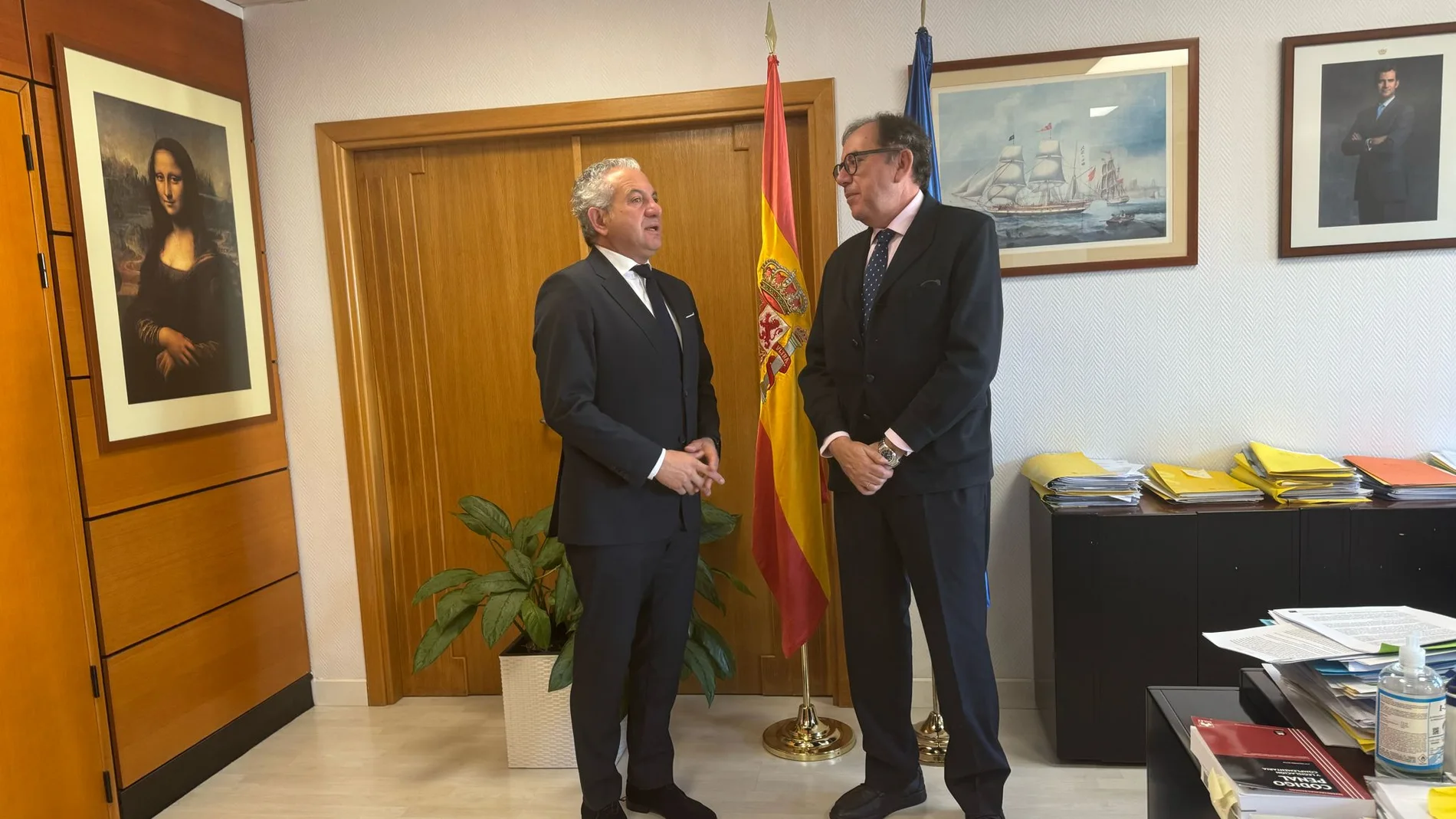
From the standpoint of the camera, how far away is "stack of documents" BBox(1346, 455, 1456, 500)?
2.26m

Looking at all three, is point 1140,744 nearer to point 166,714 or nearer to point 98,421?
point 166,714

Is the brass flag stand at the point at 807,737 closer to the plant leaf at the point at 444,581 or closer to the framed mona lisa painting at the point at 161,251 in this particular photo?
the plant leaf at the point at 444,581

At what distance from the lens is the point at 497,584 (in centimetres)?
254

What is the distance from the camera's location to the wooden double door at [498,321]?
9.42 ft

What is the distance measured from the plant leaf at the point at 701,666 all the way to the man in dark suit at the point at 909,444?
505 mm

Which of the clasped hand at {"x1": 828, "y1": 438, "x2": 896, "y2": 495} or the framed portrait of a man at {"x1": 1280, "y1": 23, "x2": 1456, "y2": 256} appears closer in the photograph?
the clasped hand at {"x1": 828, "y1": 438, "x2": 896, "y2": 495}

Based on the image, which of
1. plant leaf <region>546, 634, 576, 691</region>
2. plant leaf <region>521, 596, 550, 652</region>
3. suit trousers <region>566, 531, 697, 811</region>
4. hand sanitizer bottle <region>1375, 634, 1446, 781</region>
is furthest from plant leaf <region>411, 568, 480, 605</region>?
hand sanitizer bottle <region>1375, 634, 1446, 781</region>

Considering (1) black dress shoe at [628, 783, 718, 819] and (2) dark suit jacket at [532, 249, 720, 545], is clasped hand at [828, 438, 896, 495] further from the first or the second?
(1) black dress shoe at [628, 783, 718, 819]

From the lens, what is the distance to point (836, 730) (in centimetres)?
263

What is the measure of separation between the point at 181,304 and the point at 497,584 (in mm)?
1232

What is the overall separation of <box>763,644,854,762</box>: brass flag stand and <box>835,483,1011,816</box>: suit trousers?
0.33 metres

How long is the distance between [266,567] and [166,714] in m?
0.55

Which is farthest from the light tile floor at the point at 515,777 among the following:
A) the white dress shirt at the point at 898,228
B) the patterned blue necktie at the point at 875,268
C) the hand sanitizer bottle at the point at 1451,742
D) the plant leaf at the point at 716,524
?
the patterned blue necktie at the point at 875,268

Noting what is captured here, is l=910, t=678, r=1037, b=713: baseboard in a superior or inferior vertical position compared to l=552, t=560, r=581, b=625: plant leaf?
inferior
